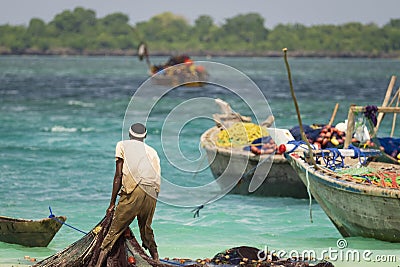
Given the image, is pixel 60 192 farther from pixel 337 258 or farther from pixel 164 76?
pixel 164 76

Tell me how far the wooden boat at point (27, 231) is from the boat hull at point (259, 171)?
13.4 ft

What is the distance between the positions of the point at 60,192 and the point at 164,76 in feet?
95.8

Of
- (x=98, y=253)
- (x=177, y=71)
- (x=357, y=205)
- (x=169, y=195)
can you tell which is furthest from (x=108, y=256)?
(x=177, y=71)

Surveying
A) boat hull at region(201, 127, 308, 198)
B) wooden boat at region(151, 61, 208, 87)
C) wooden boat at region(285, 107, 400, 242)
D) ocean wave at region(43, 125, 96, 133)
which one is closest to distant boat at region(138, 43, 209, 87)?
wooden boat at region(151, 61, 208, 87)

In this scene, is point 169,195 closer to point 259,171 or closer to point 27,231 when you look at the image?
point 259,171

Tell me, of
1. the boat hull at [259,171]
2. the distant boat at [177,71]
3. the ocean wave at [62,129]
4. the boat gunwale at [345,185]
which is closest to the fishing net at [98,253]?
the boat gunwale at [345,185]

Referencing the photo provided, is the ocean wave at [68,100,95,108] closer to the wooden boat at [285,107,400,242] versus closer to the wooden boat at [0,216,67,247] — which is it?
the wooden boat at [285,107,400,242]

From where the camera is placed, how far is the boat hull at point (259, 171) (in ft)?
38.4

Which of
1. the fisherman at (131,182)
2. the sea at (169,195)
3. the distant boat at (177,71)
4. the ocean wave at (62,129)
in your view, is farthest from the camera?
the distant boat at (177,71)

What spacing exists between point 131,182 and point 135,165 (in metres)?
0.15

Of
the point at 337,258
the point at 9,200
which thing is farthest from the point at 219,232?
the point at 9,200

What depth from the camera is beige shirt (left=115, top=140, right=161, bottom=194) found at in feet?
21.4

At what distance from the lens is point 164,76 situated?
4219 cm

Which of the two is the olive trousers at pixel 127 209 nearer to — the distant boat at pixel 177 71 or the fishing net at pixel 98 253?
the fishing net at pixel 98 253
